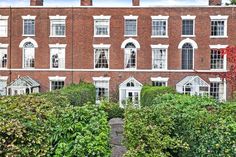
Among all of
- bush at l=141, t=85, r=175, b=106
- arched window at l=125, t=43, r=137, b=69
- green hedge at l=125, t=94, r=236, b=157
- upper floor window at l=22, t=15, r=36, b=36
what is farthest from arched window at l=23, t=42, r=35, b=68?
green hedge at l=125, t=94, r=236, b=157

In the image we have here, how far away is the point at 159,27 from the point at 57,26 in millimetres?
9884

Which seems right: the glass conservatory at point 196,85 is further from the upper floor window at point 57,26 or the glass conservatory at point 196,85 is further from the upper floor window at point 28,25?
the upper floor window at point 28,25

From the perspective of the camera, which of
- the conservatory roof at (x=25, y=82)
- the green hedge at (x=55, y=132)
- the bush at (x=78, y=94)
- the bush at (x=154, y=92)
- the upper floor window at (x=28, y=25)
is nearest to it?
the green hedge at (x=55, y=132)

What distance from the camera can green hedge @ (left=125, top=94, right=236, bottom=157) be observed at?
332 inches

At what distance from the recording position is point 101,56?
39.4 m

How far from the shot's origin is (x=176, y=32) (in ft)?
127

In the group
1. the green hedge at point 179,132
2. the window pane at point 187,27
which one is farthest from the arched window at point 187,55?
the green hedge at point 179,132

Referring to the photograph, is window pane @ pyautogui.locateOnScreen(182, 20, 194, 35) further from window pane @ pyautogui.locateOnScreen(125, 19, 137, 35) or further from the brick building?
window pane @ pyautogui.locateOnScreen(125, 19, 137, 35)

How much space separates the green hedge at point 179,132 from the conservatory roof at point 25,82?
96.8ft

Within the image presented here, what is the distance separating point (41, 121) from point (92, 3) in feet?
110

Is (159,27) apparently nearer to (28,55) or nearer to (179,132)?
(28,55)

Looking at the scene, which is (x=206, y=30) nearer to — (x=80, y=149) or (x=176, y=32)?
(x=176, y=32)

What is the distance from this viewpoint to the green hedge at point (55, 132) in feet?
25.3

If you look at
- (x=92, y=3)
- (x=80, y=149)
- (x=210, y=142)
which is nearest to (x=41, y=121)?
(x=80, y=149)
